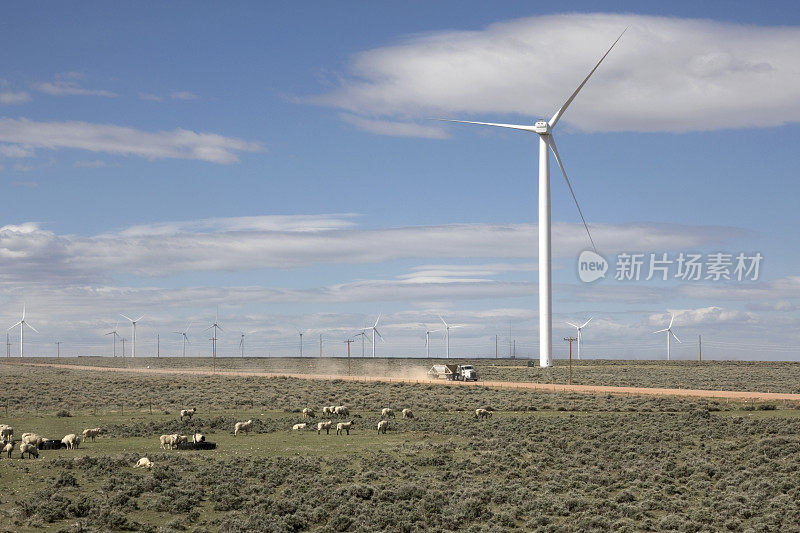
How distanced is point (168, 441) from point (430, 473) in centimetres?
1478

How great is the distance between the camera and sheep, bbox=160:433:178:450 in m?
42.0

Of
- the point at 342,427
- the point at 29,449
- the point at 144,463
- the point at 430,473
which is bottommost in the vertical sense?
the point at 430,473

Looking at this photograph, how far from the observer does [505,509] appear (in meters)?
29.8

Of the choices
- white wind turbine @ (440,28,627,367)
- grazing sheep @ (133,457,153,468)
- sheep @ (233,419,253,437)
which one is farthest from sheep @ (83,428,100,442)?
white wind turbine @ (440,28,627,367)

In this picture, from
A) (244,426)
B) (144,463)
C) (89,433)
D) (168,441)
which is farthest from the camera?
(244,426)

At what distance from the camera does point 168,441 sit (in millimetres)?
42375

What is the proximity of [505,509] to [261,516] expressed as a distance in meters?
8.78

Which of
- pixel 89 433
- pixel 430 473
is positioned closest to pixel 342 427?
pixel 89 433

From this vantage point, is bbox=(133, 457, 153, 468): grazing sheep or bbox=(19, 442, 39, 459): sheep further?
bbox=(19, 442, 39, 459): sheep

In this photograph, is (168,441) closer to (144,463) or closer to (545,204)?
(144,463)

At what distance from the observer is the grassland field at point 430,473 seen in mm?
28094

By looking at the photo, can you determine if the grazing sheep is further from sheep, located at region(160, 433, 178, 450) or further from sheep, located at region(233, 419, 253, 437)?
sheep, located at region(233, 419, 253, 437)

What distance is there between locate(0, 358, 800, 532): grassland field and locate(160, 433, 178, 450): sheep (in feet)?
2.04

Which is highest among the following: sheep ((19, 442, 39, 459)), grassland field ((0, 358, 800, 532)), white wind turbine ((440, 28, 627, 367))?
white wind turbine ((440, 28, 627, 367))
